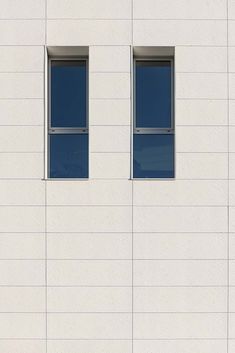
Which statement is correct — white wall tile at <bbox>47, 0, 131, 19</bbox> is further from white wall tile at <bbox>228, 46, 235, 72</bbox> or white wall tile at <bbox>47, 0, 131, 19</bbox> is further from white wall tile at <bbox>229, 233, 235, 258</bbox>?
white wall tile at <bbox>229, 233, 235, 258</bbox>

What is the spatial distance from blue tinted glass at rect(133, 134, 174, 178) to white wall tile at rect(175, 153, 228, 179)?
9.0 inches

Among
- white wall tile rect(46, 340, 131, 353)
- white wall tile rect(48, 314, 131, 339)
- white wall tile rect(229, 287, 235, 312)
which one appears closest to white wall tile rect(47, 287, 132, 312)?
white wall tile rect(48, 314, 131, 339)

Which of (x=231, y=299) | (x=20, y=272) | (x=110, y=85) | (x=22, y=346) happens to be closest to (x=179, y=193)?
(x=231, y=299)

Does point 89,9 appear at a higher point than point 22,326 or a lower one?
higher

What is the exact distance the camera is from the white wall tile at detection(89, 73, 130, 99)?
414 cm

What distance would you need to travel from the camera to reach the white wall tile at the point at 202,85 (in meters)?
4.14

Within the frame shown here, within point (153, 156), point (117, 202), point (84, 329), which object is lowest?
point (84, 329)

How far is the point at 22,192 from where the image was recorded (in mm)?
4121

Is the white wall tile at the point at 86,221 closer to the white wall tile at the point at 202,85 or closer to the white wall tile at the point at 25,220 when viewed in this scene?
the white wall tile at the point at 25,220

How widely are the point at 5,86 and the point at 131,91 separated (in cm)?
149

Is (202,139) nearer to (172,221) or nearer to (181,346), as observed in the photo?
(172,221)

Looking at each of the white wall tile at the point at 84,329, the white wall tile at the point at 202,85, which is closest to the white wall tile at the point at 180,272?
the white wall tile at the point at 84,329

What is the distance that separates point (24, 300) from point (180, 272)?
1858mm

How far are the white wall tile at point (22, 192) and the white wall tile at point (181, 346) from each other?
81.2 inches
